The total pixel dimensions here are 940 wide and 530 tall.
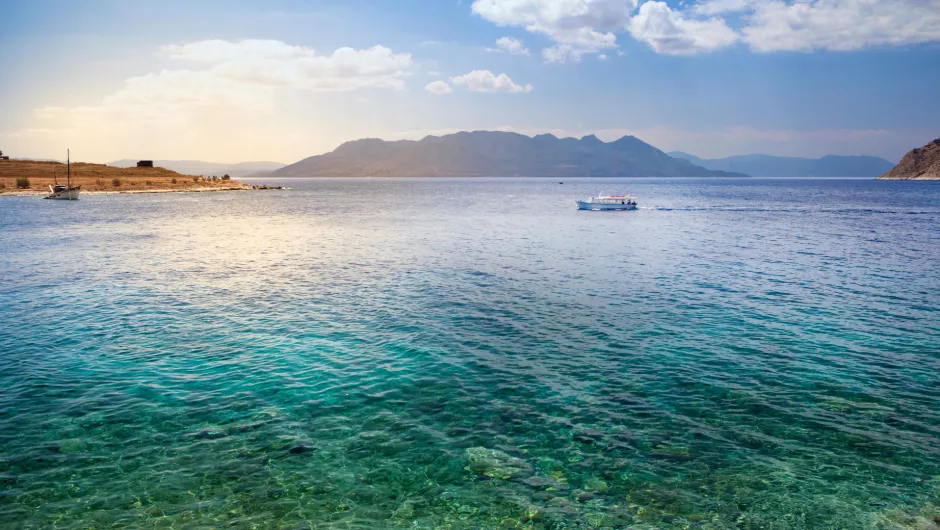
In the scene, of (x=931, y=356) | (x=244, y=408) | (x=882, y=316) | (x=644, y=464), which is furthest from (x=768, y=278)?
(x=244, y=408)

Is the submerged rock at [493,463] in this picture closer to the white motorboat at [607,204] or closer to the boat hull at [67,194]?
the white motorboat at [607,204]

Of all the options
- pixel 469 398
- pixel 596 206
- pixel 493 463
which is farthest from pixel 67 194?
pixel 493 463

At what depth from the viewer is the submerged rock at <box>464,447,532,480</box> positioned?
15.7m

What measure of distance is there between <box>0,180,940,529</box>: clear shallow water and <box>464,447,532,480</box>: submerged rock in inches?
3.2

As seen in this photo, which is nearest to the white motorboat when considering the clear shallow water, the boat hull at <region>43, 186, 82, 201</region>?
the clear shallow water

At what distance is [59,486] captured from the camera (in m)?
14.8

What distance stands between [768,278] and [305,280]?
121 feet

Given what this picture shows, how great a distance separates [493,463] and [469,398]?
15.6 feet

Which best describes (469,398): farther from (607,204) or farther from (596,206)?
(607,204)

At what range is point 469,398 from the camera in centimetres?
2078

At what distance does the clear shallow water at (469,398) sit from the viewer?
14.3m

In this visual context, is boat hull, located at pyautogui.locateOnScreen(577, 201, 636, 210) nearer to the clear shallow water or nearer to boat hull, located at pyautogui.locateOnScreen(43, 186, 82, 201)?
the clear shallow water

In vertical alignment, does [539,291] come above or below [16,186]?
below

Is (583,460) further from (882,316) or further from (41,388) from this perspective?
(882,316)
